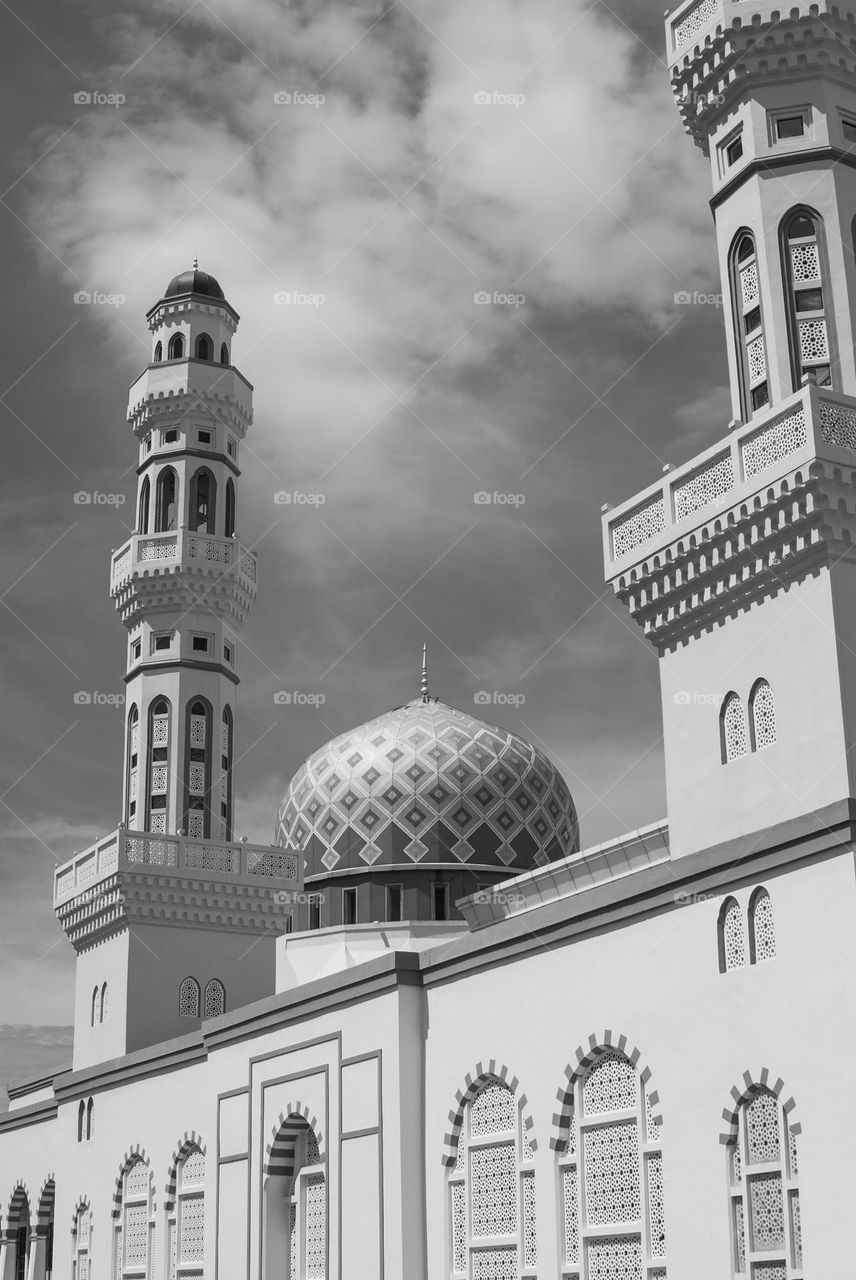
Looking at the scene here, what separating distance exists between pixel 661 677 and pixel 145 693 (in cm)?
1129

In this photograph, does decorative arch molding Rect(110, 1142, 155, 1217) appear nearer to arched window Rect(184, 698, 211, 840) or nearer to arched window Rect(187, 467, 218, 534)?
arched window Rect(184, 698, 211, 840)

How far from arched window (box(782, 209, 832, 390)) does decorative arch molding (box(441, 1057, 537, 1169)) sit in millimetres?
6828

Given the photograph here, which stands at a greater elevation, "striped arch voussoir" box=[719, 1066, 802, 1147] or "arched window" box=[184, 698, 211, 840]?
"arched window" box=[184, 698, 211, 840]

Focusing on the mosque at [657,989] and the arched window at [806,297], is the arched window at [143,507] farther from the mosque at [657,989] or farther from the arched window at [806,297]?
the arched window at [806,297]

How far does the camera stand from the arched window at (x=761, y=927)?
11977mm

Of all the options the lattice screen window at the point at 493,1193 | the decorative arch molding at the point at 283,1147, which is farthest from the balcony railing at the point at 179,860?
the lattice screen window at the point at 493,1193

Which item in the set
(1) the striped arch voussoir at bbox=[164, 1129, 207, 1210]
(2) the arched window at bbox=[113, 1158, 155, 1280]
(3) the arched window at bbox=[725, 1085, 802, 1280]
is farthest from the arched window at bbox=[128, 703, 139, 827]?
(3) the arched window at bbox=[725, 1085, 802, 1280]

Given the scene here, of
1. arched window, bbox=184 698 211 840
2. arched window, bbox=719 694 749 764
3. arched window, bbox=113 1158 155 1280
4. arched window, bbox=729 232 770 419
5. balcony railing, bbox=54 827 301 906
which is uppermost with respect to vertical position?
arched window, bbox=729 232 770 419

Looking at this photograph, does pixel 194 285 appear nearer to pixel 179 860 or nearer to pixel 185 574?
pixel 185 574

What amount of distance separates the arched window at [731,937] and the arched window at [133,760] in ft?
41.8

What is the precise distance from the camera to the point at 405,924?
28.1 meters

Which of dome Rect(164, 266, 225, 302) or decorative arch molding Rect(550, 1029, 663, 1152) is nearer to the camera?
decorative arch molding Rect(550, 1029, 663, 1152)

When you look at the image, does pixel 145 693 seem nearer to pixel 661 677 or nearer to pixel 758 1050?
pixel 661 677

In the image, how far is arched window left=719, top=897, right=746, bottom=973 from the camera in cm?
1223
